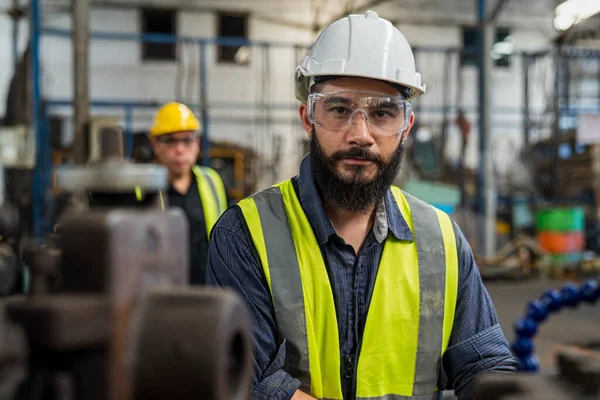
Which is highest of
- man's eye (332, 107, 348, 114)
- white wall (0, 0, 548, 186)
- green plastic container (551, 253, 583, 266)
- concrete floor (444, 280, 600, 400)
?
white wall (0, 0, 548, 186)

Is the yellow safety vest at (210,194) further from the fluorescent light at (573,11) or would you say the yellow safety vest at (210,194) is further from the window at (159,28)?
the window at (159,28)

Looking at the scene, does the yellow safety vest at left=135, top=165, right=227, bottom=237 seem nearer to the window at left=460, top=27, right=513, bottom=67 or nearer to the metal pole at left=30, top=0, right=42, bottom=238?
the metal pole at left=30, top=0, right=42, bottom=238

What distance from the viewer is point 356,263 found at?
1.87 metres

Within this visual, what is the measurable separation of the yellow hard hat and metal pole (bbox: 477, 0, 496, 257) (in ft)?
24.9

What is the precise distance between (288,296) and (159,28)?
17.4m

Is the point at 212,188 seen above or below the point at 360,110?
below

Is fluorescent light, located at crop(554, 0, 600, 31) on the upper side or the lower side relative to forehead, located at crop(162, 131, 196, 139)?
upper

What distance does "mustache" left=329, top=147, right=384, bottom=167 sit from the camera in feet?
6.31

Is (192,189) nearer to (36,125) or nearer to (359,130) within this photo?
(359,130)

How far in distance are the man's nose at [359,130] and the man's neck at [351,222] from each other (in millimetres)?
219

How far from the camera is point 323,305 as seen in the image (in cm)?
176

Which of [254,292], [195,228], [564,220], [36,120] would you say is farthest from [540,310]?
[564,220]

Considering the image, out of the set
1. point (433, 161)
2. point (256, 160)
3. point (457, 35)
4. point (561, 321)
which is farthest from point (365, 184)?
point (457, 35)

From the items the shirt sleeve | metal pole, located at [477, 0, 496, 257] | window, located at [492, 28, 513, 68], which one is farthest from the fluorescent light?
the shirt sleeve
